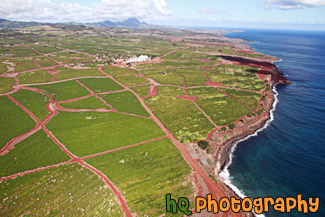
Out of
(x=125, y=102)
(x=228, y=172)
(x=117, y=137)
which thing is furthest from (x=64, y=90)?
(x=228, y=172)

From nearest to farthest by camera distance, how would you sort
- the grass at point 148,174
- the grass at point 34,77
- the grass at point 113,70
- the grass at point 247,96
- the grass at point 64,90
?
the grass at point 148,174 < the grass at point 247,96 < the grass at point 64,90 < the grass at point 34,77 < the grass at point 113,70

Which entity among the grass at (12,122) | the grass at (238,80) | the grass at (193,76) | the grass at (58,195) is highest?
the grass at (238,80)

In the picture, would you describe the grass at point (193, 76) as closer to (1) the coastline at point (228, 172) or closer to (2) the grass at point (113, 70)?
(2) the grass at point (113, 70)

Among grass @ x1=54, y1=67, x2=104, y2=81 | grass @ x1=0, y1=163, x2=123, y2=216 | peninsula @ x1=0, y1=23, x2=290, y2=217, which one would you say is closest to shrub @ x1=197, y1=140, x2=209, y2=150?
peninsula @ x1=0, y1=23, x2=290, y2=217

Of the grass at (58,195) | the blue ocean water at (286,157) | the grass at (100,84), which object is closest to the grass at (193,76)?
the grass at (100,84)

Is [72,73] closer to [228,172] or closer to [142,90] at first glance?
[142,90]

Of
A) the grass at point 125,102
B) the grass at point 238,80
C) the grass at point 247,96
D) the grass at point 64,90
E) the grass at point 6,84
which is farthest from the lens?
the grass at point 238,80

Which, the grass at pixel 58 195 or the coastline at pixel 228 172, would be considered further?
the coastline at pixel 228 172
